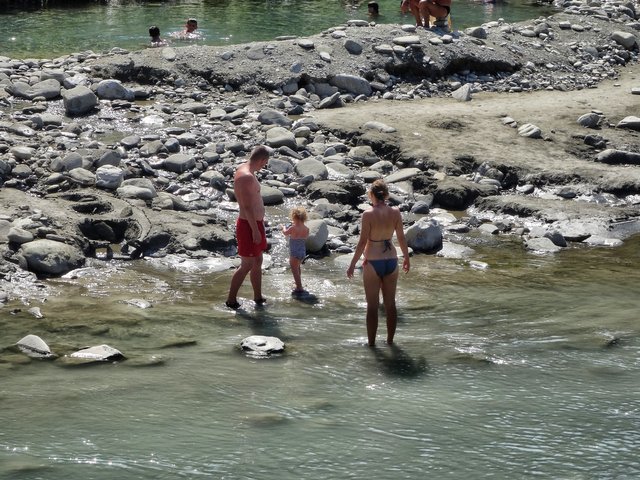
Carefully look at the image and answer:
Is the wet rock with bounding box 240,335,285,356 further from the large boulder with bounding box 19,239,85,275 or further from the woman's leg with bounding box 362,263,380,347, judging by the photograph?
the large boulder with bounding box 19,239,85,275

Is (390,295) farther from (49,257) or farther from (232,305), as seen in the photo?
(49,257)

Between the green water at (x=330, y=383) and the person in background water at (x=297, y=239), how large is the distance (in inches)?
9.5

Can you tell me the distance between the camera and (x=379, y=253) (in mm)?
9688

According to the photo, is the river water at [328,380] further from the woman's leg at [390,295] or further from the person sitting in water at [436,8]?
the person sitting in water at [436,8]

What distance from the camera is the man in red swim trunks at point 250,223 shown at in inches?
414

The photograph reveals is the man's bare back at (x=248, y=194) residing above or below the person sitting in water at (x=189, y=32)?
below

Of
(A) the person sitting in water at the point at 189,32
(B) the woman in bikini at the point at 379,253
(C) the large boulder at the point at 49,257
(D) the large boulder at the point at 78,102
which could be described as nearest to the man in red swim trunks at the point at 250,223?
(B) the woman in bikini at the point at 379,253

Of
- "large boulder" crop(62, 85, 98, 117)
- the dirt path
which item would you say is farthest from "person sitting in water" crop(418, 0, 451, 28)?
"large boulder" crop(62, 85, 98, 117)

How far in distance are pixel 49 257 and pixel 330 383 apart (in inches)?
163

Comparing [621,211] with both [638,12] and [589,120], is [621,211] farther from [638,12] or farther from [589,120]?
[638,12]

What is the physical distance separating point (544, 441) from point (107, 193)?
7.59m

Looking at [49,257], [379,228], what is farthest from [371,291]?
[49,257]

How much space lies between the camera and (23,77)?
750 inches

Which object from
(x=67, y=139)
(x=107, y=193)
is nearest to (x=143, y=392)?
(x=107, y=193)
